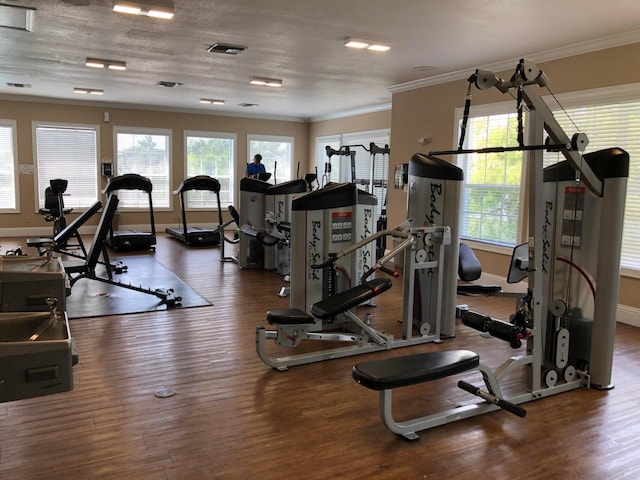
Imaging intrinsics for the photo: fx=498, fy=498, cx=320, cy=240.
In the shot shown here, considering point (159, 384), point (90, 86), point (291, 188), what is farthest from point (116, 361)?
point (90, 86)

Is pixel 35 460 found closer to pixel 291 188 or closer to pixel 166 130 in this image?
pixel 291 188

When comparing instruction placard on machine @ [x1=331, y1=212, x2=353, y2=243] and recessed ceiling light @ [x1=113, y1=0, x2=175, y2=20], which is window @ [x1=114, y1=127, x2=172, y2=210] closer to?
recessed ceiling light @ [x1=113, y1=0, x2=175, y2=20]

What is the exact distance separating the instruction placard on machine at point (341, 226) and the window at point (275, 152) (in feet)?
26.4

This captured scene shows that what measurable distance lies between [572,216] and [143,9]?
3.67 metres

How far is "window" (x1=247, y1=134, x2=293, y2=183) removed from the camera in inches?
477

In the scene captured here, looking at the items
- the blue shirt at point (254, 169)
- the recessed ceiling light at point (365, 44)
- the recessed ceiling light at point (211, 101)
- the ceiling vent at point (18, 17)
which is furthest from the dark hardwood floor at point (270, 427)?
the recessed ceiling light at point (211, 101)

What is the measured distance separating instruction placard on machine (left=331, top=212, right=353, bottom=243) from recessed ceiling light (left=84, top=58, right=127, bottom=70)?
160 inches

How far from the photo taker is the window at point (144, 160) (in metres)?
10.8

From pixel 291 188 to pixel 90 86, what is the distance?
4.37 meters

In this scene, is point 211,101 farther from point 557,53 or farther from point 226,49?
point 557,53

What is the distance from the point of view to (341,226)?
13.8 ft

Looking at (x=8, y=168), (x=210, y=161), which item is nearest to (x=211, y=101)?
(x=210, y=161)

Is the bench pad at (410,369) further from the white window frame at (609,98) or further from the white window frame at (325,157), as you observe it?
the white window frame at (325,157)

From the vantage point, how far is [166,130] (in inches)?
438
